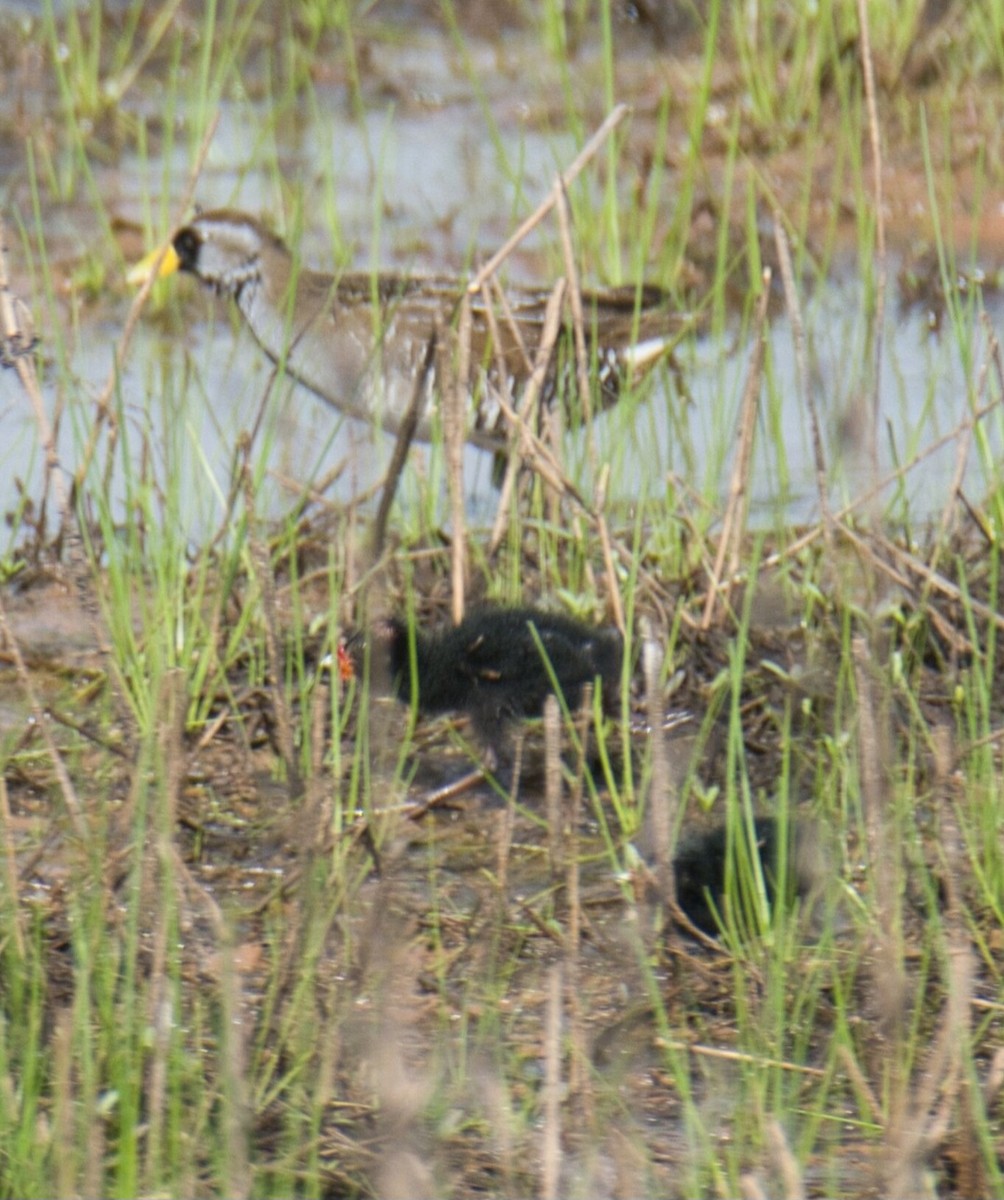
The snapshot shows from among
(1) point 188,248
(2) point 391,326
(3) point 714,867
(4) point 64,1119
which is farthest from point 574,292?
(1) point 188,248

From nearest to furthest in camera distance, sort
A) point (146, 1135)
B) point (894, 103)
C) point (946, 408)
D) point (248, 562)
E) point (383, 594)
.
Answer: point (146, 1135)
point (248, 562)
point (383, 594)
point (946, 408)
point (894, 103)

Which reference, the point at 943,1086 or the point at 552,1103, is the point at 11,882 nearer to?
the point at 552,1103

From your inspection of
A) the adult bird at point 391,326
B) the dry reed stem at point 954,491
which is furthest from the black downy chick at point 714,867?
the adult bird at point 391,326

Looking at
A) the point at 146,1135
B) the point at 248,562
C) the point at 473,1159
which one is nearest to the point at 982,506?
the point at 248,562

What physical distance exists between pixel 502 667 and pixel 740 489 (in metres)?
0.57

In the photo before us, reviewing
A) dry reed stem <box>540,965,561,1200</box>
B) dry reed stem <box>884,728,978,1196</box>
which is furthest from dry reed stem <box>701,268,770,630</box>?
dry reed stem <box>540,965,561,1200</box>

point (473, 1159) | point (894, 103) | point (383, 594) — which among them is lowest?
point (473, 1159)

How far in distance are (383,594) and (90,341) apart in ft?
6.57

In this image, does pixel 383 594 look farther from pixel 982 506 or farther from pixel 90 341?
pixel 90 341

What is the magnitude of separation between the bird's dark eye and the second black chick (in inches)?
99.1

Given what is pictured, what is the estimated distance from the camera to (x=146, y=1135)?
251cm

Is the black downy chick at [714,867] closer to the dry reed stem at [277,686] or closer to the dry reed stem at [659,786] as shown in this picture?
the dry reed stem at [659,786]

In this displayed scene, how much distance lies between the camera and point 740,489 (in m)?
3.93

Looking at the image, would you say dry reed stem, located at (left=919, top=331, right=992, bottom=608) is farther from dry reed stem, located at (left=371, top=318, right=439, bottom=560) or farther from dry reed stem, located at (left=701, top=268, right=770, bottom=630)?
dry reed stem, located at (left=371, top=318, right=439, bottom=560)
